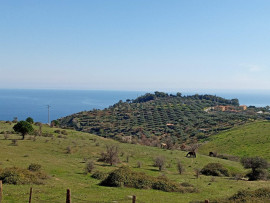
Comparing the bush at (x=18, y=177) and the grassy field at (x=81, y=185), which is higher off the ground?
the bush at (x=18, y=177)

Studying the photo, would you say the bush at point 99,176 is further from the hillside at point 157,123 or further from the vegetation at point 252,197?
the hillside at point 157,123

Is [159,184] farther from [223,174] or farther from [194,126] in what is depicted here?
[194,126]

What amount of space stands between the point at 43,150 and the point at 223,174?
31709 millimetres

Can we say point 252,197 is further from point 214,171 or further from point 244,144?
point 244,144

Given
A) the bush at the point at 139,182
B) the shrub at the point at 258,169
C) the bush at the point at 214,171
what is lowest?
the bush at the point at 214,171

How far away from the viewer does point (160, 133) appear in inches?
4877

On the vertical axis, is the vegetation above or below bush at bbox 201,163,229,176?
above

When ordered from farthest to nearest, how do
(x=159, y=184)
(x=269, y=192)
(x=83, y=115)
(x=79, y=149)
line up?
(x=83, y=115), (x=79, y=149), (x=159, y=184), (x=269, y=192)

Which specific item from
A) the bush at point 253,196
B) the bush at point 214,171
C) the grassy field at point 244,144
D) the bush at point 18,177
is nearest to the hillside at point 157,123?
the grassy field at point 244,144

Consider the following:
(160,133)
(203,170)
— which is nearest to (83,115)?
(160,133)

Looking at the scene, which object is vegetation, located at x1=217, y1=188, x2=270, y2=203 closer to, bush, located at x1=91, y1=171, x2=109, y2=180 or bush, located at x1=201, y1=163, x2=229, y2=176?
bush, located at x1=91, y1=171, x2=109, y2=180

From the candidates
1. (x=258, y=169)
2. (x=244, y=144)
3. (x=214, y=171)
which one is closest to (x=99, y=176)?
(x=214, y=171)

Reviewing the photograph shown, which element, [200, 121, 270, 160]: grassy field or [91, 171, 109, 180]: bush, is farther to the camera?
[200, 121, 270, 160]: grassy field

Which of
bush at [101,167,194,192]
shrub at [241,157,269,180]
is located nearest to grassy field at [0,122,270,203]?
bush at [101,167,194,192]
